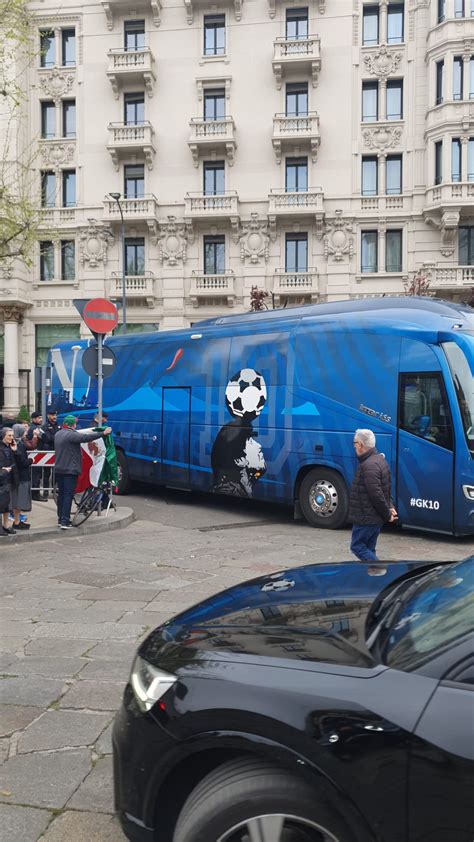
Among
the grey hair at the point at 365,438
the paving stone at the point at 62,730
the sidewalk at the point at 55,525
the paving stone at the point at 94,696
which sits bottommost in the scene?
the sidewalk at the point at 55,525

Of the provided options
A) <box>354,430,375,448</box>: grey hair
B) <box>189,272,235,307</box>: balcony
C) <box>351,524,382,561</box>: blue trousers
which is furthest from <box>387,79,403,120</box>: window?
<box>351,524,382,561</box>: blue trousers

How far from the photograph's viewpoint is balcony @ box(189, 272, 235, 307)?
3022cm

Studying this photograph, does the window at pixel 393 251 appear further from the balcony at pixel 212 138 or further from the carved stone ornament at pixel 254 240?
the balcony at pixel 212 138

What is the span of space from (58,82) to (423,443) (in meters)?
29.8

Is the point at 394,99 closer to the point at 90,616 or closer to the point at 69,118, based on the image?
the point at 69,118

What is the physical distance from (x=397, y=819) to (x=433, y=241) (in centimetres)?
3014

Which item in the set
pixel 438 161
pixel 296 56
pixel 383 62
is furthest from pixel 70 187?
pixel 438 161

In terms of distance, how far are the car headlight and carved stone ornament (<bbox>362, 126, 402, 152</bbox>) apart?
31.0m

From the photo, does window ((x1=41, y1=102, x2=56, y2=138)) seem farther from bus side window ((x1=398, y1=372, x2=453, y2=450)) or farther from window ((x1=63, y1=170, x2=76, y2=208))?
bus side window ((x1=398, y1=372, x2=453, y2=450))

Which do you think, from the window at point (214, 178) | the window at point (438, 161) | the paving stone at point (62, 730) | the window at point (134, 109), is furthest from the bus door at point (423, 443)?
the window at point (134, 109)

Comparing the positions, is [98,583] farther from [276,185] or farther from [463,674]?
[276,185]

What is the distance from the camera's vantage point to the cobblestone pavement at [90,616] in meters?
3.11

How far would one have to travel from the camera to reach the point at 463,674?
1.99 metres

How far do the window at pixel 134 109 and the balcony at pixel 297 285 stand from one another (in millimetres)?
9842
